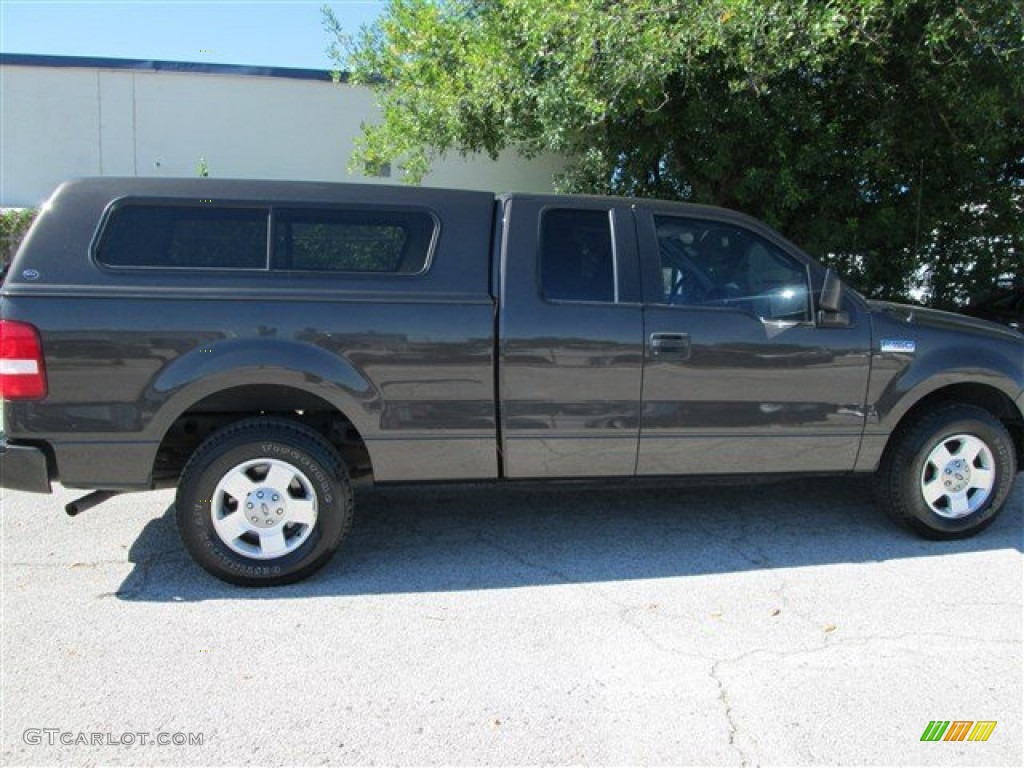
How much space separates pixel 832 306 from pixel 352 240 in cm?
250

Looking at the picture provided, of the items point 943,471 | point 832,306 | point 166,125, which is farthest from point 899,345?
point 166,125

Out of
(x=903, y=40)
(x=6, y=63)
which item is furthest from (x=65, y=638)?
(x=6, y=63)

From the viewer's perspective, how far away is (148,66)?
11.7 m

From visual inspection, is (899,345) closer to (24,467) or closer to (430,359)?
(430,359)

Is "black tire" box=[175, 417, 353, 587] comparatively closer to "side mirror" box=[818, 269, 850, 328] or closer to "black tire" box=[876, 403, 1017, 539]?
"side mirror" box=[818, 269, 850, 328]

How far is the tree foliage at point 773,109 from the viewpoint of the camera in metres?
5.96

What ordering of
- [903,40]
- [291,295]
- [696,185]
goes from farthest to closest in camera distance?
[696,185], [903,40], [291,295]

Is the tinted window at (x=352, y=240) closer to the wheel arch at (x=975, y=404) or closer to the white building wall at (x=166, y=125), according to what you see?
the wheel arch at (x=975, y=404)

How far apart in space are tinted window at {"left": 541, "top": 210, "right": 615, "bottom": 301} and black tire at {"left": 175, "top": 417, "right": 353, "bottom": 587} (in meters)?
1.41

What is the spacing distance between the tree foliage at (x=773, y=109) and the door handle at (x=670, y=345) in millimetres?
3207

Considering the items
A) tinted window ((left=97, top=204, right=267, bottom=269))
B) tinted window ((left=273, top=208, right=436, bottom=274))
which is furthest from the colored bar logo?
→ tinted window ((left=97, top=204, right=267, bottom=269))

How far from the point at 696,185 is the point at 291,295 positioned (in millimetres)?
5954

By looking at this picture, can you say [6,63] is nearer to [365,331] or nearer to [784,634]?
[365,331]

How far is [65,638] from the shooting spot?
3230mm
